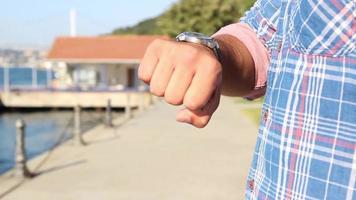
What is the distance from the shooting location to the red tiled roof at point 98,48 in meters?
39.3

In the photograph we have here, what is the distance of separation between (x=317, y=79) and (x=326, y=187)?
23 cm

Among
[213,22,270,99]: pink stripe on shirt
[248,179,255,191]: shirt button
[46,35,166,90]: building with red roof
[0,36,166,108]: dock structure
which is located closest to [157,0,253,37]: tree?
[46,35,166,90]: building with red roof

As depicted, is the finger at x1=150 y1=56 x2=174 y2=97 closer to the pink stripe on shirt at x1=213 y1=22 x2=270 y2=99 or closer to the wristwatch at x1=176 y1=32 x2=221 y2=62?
the wristwatch at x1=176 y1=32 x2=221 y2=62

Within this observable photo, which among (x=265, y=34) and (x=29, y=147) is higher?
(x=265, y=34)

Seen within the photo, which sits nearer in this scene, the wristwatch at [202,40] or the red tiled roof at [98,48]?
the wristwatch at [202,40]

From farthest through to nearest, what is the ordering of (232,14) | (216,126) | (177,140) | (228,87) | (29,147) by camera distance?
1. (232,14)
2. (29,147)
3. (216,126)
4. (177,140)
5. (228,87)

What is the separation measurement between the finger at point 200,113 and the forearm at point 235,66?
0.14 m

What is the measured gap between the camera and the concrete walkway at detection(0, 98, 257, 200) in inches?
301

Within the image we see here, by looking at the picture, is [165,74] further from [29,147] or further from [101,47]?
[101,47]

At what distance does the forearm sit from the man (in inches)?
0.7

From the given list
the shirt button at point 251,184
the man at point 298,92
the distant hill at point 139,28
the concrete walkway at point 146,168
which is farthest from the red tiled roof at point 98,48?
the distant hill at point 139,28

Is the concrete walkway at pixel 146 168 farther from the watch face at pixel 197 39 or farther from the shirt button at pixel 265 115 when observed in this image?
the watch face at pixel 197 39

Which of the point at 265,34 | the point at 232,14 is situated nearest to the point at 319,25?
the point at 265,34

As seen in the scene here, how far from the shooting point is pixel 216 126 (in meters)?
17.3
